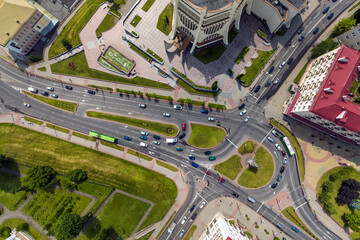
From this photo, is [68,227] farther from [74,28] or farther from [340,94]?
[340,94]

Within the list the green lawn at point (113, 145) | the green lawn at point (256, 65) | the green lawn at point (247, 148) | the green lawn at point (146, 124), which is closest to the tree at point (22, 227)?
the green lawn at point (113, 145)

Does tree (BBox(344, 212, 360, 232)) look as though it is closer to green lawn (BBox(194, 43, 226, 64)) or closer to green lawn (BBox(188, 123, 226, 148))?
green lawn (BBox(188, 123, 226, 148))

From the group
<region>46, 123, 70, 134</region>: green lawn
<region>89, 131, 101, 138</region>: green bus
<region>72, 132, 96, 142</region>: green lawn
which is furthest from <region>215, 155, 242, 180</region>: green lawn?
<region>46, 123, 70, 134</region>: green lawn

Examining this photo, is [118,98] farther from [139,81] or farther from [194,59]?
[194,59]

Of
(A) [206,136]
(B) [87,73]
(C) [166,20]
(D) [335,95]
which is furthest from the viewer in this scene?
(B) [87,73]

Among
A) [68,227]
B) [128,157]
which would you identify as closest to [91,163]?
[128,157]

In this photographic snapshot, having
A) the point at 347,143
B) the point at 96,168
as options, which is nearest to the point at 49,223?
the point at 96,168

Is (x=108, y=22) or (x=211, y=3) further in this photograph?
(x=108, y=22)
